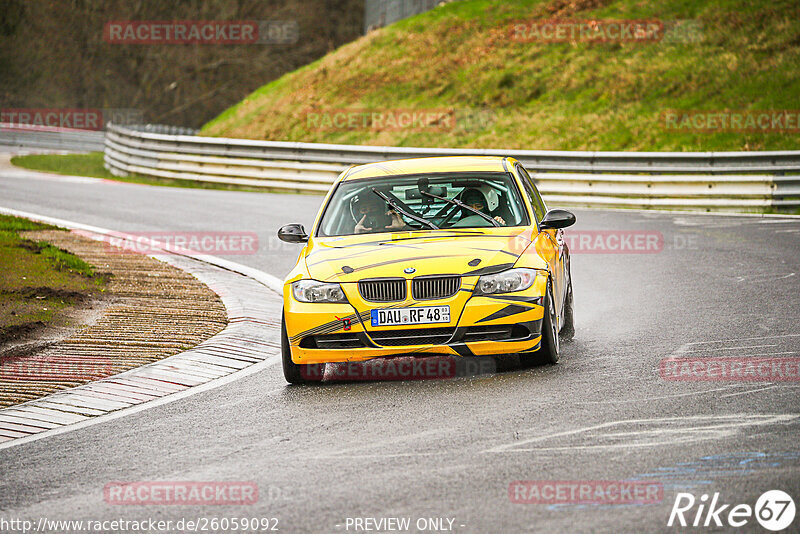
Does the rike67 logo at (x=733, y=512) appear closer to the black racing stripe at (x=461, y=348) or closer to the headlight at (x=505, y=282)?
the black racing stripe at (x=461, y=348)

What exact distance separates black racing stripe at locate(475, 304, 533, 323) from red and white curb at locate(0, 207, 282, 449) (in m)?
2.06

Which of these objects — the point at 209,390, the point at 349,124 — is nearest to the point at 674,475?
the point at 209,390

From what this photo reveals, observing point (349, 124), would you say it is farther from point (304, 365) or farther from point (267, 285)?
point (304, 365)

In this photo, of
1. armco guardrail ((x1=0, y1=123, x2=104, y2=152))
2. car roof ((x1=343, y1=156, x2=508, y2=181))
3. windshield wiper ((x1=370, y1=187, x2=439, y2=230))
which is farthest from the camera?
armco guardrail ((x1=0, y1=123, x2=104, y2=152))

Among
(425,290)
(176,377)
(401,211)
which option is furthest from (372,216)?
(176,377)

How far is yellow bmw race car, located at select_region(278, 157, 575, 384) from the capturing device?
7953 mm

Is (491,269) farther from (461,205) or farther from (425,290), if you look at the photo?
(461,205)

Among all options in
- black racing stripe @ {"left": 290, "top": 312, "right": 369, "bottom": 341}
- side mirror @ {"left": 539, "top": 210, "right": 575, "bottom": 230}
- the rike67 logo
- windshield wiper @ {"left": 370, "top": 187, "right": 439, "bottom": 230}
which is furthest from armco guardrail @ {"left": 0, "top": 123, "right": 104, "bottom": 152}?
the rike67 logo

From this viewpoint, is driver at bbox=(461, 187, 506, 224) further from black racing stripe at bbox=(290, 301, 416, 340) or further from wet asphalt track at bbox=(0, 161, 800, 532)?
black racing stripe at bbox=(290, 301, 416, 340)

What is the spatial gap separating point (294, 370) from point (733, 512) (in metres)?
4.13

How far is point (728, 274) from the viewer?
1299 centimetres

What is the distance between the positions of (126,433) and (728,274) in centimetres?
814

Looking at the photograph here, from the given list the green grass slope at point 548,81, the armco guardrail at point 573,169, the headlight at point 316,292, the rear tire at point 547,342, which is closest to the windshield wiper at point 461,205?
the rear tire at point 547,342

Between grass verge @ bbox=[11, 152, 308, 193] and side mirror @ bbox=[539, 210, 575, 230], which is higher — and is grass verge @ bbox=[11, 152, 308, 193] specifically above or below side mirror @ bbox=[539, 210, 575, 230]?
above
